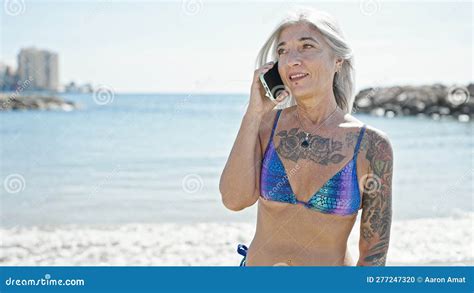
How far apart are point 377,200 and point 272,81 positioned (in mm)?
720

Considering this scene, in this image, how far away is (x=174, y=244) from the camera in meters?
8.23

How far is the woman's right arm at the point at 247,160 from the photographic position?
2.91 meters

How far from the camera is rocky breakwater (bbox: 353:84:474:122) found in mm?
37844

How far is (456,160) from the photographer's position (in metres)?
18.3

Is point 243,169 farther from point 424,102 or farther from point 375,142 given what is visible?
point 424,102

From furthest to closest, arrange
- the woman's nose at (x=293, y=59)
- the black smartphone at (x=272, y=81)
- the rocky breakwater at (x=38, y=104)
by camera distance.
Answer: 1. the rocky breakwater at (x=38, y=104)
2. the black smartphone at (x=272, y=81)
3. the woman's nose at (x=293, y=59)

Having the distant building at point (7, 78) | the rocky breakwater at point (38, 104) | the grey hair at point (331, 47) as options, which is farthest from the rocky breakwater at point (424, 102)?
the distant building at point (7, 78)

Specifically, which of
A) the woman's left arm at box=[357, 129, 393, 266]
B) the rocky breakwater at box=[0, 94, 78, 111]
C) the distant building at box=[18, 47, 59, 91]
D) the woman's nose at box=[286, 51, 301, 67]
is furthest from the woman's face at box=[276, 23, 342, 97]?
the rocky breakwater at box=[0, 94, 78, 111]

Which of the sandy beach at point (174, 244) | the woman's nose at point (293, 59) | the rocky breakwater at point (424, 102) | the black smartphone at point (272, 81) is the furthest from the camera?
the rocky breakwater at point (424, 102)

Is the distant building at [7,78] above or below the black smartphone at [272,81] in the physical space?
below

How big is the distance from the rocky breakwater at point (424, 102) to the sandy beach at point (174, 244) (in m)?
26.9

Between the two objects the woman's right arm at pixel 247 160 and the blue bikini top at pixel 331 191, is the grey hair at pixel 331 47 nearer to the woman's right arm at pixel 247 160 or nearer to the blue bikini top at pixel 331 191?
the woman's right arm at pixel 247 160

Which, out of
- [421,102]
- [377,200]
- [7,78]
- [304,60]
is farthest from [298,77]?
[7,78]

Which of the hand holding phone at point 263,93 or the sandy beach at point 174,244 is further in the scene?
the sandy beach at point 174,244
